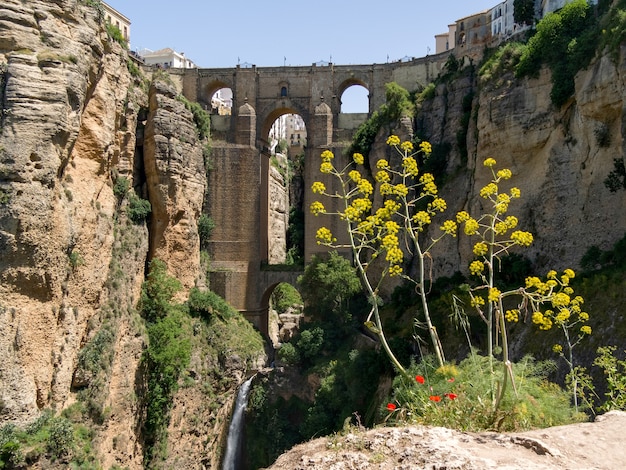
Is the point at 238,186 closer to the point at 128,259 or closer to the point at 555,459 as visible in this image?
the point at 128,259

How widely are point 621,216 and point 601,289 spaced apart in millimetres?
2783

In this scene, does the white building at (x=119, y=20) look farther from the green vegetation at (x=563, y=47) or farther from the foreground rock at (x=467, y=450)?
the foreground rock at (x=467, y=450)

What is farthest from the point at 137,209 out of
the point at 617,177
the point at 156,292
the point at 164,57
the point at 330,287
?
the point at 164,57

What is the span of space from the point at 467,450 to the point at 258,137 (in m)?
28.9

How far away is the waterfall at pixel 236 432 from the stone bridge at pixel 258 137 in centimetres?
443

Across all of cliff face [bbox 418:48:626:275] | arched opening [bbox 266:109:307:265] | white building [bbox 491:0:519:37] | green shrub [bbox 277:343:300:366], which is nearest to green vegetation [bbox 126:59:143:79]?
arched opening [bbox 266:109:307:265]

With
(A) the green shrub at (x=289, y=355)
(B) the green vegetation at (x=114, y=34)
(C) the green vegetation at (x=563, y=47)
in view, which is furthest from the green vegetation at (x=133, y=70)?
(C) the green vegetation at (x=563, y=47)

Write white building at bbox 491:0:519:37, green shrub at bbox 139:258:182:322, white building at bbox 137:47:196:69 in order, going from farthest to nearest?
white building at bbox 137:47:196:69 → white building at bbox 491:0:519:37 → green shrub at bbox 139:258:182:322

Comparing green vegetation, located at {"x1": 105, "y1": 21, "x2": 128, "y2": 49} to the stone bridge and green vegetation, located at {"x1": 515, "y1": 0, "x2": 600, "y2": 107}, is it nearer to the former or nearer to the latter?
the stone bridge

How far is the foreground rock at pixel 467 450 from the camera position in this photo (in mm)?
5387

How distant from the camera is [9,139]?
15.9 metres

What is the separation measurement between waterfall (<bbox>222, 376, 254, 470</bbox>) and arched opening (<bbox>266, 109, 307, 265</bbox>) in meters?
7.58

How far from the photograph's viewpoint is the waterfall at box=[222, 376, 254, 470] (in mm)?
27050

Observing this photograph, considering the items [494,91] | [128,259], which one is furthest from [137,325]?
[494,91]
